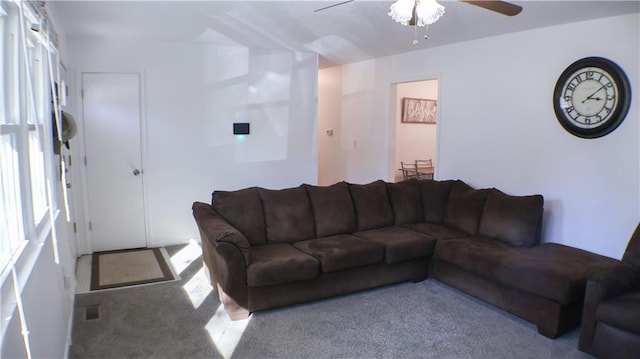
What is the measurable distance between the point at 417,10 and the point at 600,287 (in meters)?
2.04

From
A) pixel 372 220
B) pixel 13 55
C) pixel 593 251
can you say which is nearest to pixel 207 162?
pixel 372 220

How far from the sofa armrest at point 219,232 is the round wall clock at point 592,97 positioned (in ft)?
9.93

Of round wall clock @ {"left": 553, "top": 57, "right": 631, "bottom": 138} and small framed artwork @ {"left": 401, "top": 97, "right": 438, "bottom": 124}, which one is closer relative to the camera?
round wall clock @ {"left": 553, "top": 57, "right": 631, "bottom": 138}

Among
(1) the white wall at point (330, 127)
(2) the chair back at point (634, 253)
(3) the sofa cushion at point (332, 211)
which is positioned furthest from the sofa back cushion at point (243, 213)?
(1) the white wall at point (330, 127)

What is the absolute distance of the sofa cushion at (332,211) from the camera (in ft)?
13.3

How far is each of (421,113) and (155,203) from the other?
441 cm

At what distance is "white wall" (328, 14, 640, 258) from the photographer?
3.45m

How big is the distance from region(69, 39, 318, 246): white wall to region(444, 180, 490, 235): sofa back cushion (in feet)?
6.98

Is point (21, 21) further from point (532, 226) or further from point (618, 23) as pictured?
point (618, 23)

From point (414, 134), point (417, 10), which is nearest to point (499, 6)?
point (417, 10)

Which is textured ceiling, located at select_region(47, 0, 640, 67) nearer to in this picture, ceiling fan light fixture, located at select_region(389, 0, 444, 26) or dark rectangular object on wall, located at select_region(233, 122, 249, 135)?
dark rectangular object on wall, located at select_region(233, 122, 249, 135)

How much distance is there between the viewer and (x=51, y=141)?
9.37ft

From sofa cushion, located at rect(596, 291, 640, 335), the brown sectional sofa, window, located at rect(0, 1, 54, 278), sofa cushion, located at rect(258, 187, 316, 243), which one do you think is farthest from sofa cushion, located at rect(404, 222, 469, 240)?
window, located at rect(0, 1, 54, 278)

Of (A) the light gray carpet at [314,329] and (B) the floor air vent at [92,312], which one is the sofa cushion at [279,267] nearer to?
(A) the light gray carpet at [314,329]
